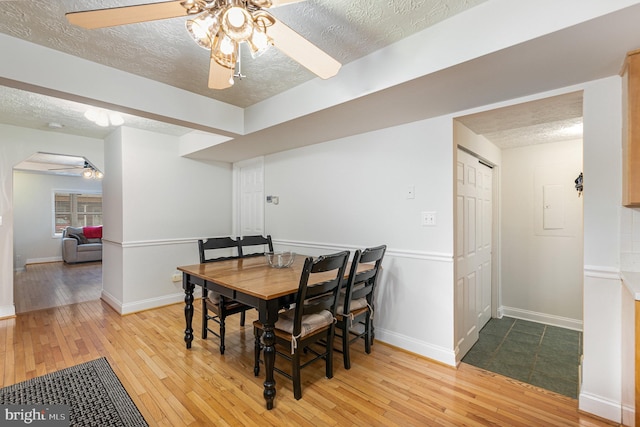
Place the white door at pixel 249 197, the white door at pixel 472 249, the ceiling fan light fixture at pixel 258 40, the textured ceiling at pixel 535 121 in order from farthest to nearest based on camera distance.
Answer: the white door at pixel 249 197
the white door at pixel 472 249
the textured ceiling at pixel 535 121
the ceiling fan light fixture at pixel 258 40

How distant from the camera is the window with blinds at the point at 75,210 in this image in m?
7.59

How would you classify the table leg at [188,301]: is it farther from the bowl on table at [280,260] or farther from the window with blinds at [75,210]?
the window with blinds at [75,210]

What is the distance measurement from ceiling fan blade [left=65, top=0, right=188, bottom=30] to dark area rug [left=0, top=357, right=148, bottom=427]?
6.85ft

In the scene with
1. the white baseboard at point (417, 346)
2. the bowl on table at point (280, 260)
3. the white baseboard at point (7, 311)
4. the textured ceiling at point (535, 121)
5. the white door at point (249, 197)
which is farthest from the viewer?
the white door at point (249, 197)

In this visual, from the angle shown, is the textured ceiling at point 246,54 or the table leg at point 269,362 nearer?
the textured ceiling at point 246,54

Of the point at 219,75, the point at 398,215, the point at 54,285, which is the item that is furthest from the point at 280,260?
the point at 54,285

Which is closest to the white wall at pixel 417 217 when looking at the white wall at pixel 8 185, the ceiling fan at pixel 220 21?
the ceiling fan at pixel 220 21

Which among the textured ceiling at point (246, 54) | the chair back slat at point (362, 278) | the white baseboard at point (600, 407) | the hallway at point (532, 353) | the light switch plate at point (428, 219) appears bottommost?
the hallway at point (532, 353)

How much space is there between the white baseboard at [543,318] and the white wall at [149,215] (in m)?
4.26

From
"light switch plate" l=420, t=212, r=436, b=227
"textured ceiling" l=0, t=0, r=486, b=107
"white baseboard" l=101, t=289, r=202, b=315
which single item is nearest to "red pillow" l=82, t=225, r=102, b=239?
"white baseboard" l=101, t=289, r=202, b=315

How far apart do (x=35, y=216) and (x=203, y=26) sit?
879 cm

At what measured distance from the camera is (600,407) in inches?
69.2

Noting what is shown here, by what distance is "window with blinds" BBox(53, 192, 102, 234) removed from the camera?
759 centimetres

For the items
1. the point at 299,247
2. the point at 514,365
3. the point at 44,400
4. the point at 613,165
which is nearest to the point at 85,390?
the point at 44,400
